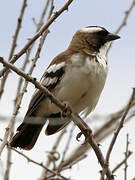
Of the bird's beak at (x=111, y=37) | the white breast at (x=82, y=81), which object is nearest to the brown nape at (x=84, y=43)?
the bird's beak at (x=111, y=37)

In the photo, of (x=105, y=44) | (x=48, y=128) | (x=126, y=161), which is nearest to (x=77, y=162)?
(x=48, y=128)

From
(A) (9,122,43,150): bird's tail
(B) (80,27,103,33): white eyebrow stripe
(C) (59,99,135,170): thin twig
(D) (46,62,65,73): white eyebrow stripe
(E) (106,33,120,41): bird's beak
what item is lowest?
(C) (59,99,135,170): thin twig

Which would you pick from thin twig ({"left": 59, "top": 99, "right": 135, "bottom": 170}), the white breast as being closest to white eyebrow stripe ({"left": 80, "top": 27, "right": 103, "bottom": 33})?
the white breast

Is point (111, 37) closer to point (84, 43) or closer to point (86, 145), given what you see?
point (84, 43)

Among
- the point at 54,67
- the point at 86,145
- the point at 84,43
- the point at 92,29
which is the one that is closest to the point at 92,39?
the point at 84,43

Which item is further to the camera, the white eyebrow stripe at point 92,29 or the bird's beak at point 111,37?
the white eyebrow stripe at point 92,29

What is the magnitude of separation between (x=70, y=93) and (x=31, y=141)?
3.00ft

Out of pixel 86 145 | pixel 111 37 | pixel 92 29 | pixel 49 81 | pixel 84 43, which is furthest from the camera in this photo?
pixel 92 29

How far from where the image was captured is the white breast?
4870 mm

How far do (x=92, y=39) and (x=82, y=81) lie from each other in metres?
1.21

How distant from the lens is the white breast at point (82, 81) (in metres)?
4.87

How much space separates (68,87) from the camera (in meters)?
4.96

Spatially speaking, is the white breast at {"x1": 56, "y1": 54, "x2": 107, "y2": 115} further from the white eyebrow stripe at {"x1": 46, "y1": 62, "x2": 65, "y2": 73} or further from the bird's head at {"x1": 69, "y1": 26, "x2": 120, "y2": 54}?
the bird's head at {"x1": 69, "y1": 26, "x2": 120, "y2": 54}

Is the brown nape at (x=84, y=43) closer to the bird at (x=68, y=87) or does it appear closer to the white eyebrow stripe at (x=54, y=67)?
the bird at (x=68, y=87)
